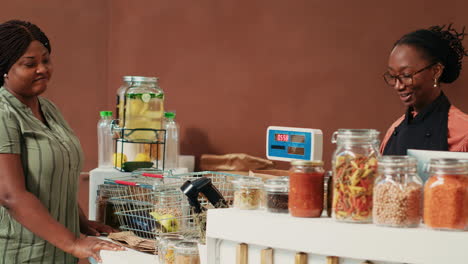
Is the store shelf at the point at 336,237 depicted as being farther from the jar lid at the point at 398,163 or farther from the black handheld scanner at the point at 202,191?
the black handheld scanner at the point at 202,191

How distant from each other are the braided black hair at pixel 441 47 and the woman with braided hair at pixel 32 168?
143 centimetres

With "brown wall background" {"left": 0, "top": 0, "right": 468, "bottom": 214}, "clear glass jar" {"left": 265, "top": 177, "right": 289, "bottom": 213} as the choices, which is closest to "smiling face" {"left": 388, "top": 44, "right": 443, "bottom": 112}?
"brown wall background" {"left": 0, "top": 0, "right": 468, "bottom": 214}

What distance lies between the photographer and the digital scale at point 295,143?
1.99m

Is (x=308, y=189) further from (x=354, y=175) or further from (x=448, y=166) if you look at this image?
(x=448, y=166)

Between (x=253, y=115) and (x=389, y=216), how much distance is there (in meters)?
2.35

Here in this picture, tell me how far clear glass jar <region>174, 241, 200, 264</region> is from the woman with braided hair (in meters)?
0.49

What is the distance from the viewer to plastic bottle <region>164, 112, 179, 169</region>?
3654 millimetres

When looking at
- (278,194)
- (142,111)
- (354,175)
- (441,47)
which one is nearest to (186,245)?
(278,194)

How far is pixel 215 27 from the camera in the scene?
12.8ft

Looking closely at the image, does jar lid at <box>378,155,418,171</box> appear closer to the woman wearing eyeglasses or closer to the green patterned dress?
the woman wearing eyeglasses

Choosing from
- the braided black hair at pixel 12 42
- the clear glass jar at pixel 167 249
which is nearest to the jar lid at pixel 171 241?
the clear glass jar at pixel 167 249

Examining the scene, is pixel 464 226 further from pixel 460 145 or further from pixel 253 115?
pixel 253 115

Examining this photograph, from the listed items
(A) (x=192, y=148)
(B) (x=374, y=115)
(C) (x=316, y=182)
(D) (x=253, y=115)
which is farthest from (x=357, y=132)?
(A) (x=192, y=148)

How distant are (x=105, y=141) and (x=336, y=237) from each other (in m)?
2.53
